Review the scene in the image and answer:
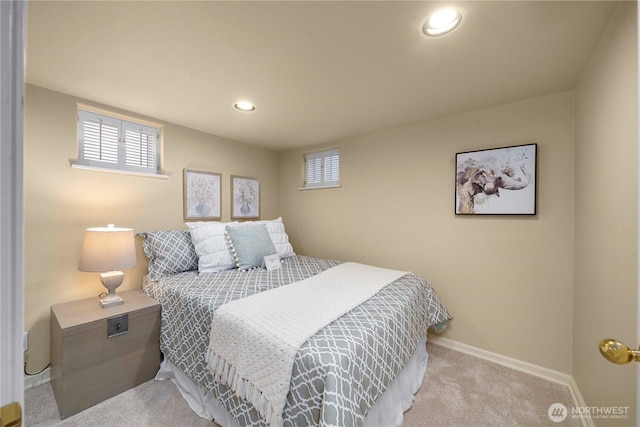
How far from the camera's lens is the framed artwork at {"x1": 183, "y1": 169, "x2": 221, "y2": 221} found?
8.97ft

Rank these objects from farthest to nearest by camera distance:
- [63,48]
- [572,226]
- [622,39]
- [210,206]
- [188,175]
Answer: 1. [210,206]
2. [188,175]
3. [572,226]
4. [63,48]
5. [622,39]

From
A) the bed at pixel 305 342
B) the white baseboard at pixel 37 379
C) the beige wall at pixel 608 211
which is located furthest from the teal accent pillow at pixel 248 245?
the beige wall at pixel 608 211

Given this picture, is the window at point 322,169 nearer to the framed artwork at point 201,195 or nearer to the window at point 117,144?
the framed artwork at point 201,195

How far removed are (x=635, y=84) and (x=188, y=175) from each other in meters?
3.16

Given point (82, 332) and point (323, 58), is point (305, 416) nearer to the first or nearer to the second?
point (82, 332)

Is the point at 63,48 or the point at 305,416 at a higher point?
the point at 63,48

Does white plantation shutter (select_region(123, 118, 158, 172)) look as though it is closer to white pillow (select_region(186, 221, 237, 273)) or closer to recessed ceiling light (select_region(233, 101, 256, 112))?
white pillow (select_region(186, 221, 237, 273))

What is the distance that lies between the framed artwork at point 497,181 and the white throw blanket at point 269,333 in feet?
3.79

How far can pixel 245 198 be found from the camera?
3314mm

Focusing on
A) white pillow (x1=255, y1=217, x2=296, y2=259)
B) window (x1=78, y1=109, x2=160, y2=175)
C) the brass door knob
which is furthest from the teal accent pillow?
the brass door knob

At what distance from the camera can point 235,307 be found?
152cm

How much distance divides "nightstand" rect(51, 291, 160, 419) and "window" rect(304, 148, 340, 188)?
221 cm

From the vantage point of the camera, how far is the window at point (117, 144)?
6.97 feet

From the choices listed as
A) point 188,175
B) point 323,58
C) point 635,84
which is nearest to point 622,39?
point 635,84
